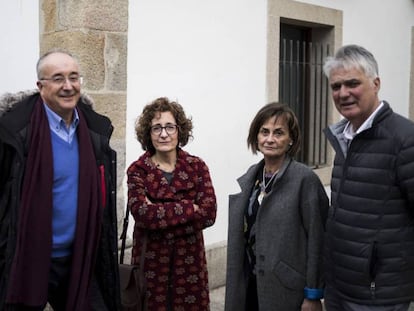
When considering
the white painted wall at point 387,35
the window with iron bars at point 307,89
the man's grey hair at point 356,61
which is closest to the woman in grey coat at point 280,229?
the man's grey hair at point 356,61

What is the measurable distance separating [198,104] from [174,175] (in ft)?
5.76

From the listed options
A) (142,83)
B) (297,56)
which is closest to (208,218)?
(142,83)

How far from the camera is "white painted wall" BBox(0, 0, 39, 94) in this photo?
153 inches

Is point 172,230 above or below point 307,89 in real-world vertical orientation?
below

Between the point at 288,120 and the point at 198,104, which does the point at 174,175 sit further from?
the point at 198,104

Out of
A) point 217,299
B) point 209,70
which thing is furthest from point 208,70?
point 217,299

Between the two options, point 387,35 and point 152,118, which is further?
point 387,35

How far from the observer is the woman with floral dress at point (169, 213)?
316 cm

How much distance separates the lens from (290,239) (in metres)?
2.79

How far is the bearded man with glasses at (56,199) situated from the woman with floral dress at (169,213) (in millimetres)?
287

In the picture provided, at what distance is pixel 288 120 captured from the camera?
2.93 metres

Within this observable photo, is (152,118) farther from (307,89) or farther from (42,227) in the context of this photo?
(307,89)

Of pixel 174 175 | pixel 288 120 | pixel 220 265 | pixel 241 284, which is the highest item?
pixel 288 120

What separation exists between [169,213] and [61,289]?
A: 654 millimetres
